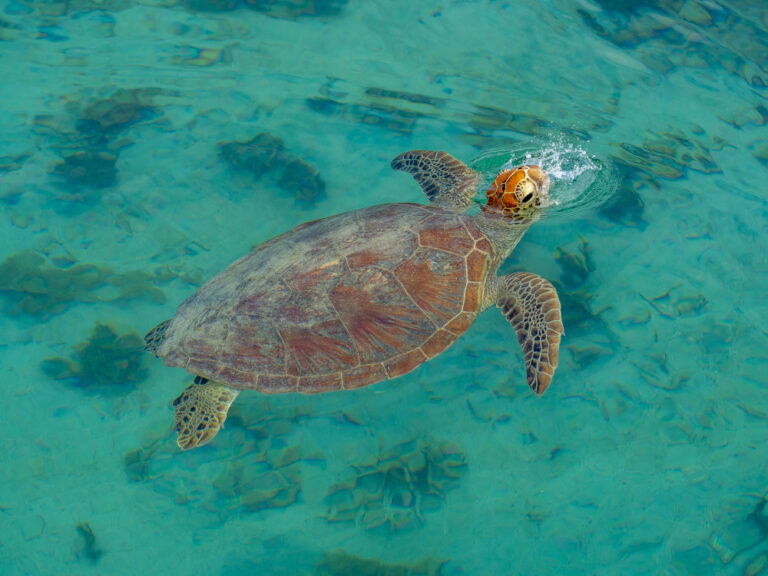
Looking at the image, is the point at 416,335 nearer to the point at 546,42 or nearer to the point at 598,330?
the point at 598,330

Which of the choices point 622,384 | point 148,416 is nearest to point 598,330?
point 622,384

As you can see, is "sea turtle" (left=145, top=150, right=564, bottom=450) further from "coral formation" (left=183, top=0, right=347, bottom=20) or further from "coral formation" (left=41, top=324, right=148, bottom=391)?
"coral formation" (left=183, top=0, right=347, bottom=20)

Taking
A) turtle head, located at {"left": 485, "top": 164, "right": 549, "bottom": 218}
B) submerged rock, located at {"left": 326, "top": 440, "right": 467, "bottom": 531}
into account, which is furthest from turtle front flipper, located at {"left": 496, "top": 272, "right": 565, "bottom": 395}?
submerged rock, located at {"left": 326, "top": 440, "right": 467, "bottom": 531}

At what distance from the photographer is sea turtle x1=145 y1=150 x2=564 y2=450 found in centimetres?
371

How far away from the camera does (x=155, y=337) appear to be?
171 inches

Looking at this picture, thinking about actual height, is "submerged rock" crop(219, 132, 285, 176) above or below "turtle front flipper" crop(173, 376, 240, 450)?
above

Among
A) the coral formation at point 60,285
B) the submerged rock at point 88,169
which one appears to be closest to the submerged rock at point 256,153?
the submerged rock at point 88,169

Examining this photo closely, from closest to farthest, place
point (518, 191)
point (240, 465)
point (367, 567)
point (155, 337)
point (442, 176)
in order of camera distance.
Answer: point (367, 567)
point (240, 465)
point (155, 337)
point (518, 191)
point (442, 176)

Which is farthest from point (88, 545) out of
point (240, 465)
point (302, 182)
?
point (302, 182)

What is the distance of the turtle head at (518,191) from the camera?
4492 millimetres

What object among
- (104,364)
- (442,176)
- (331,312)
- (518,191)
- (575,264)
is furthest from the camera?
(442,176)

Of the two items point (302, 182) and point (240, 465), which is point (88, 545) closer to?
point (240, 465)

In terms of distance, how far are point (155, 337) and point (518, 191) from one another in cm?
346

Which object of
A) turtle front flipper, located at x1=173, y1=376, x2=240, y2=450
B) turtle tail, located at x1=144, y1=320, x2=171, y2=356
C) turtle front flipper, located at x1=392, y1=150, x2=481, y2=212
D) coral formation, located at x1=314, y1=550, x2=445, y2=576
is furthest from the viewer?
turtle front flipper, located at x1=392, y1=150, x2=481, y2=212
